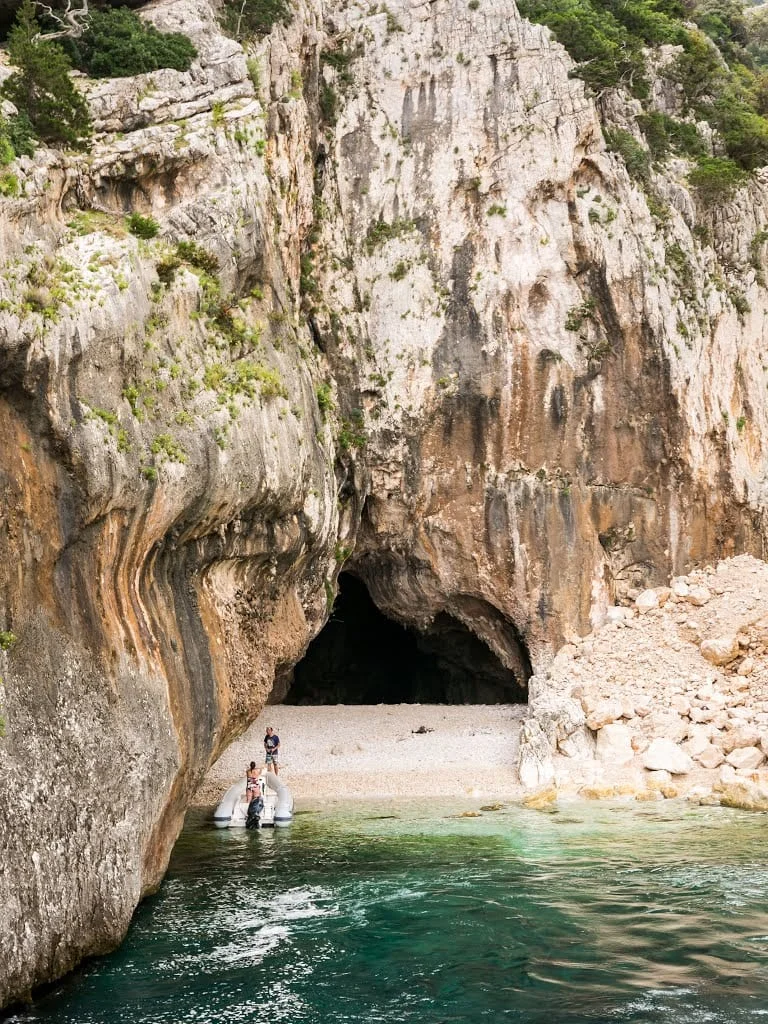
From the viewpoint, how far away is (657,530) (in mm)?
33594

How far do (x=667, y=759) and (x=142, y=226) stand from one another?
58.6 ft

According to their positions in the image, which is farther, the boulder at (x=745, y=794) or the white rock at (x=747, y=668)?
the white rock at (x=747, y=668)

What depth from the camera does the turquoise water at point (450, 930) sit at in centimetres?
1192

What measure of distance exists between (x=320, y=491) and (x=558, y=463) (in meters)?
10.7

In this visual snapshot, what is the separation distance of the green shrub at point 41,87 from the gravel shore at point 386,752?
52.9ft

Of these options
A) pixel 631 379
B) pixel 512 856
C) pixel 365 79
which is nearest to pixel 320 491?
pixel 512 856

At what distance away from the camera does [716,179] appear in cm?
3553

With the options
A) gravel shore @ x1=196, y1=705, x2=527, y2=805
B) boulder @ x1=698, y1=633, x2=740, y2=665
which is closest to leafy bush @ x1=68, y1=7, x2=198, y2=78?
gravel shore @ x1=196, y1=705, x2=527, y2=805

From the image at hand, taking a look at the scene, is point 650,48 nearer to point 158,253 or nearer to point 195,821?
point 158,253

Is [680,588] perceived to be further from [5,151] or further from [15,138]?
[5,151]

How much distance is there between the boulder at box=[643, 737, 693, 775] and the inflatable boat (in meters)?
9.22

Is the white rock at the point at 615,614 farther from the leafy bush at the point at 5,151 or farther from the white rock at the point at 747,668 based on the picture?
the leafy bush at the point at 5,151

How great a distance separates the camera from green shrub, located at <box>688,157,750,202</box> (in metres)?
35.6

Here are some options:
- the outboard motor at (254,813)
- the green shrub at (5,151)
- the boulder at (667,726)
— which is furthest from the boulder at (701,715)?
the green shrub at (5,151)
